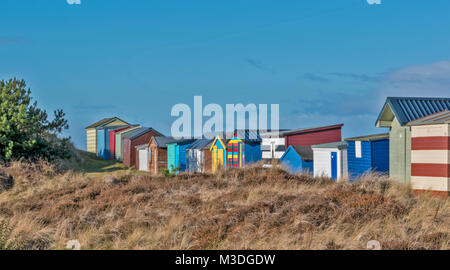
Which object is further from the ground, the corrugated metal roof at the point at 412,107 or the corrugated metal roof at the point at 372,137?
the corrugated metal roof at the point at 412,107

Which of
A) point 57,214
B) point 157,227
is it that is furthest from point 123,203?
point 157,227

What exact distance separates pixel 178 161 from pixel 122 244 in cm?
2310

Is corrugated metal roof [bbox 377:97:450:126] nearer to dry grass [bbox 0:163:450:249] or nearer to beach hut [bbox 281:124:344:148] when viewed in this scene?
dry grass [bbox 0:163:450:249]

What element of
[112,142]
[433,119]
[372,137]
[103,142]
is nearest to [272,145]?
[372,137]

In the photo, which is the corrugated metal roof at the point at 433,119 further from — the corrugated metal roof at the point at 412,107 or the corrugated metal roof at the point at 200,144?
the corrugated metal roof at the point at 200,144

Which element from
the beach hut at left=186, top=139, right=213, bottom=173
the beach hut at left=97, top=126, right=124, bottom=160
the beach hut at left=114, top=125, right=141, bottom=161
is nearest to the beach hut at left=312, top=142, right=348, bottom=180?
the beach hut at left=186, top=139, right=213, bottom=173

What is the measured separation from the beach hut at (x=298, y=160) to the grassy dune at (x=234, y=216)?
409 centimetres

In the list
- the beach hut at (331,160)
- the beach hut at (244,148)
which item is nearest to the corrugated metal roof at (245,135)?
the beach hut at (244,148)

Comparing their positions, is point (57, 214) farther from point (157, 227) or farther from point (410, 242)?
point (410, 242)

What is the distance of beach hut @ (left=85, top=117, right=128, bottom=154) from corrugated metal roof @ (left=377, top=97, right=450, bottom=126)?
128ft

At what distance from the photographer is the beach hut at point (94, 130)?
52.0 metres

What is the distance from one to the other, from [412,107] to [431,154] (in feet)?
8.56

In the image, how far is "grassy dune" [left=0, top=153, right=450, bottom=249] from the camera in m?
9.87
